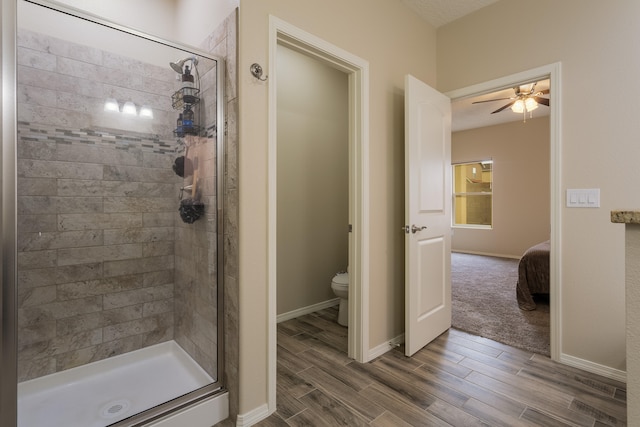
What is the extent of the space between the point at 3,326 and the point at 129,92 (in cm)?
171

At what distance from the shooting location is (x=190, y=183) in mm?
2137

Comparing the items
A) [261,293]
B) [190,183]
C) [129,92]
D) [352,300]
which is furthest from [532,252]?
[129,92]

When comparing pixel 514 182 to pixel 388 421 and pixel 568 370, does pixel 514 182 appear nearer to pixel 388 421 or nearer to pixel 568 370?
pixel 568 370

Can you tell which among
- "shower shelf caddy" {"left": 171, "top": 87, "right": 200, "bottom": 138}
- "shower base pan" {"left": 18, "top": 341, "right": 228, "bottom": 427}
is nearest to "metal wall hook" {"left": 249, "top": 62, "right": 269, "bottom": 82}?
"shower shelf caddy" {"left": 171, "top": 87, "right": 200, "bottom": 138}

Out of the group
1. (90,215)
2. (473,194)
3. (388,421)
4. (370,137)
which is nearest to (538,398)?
(388,421)

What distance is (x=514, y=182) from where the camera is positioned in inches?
247

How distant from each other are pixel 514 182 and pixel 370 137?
5.40 metres

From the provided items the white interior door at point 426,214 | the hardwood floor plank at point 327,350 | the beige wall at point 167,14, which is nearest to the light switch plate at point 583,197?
the white interior door at point 426,214

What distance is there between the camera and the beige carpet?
2595 mm

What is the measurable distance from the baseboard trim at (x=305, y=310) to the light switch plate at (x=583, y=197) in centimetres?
235

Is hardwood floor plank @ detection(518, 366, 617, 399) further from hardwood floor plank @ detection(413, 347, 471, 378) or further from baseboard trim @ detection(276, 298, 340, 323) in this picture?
baseboard trim @ detection(276, 298, 340, 323)

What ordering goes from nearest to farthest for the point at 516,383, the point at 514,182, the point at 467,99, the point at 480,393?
the point at 480,393 → the point at 516,383 → the point at 467,99 → the point at 514,182

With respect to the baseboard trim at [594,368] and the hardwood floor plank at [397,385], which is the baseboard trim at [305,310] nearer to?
the hardwood floor plank at [397,385]

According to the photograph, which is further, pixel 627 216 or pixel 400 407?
pixel 400 407
